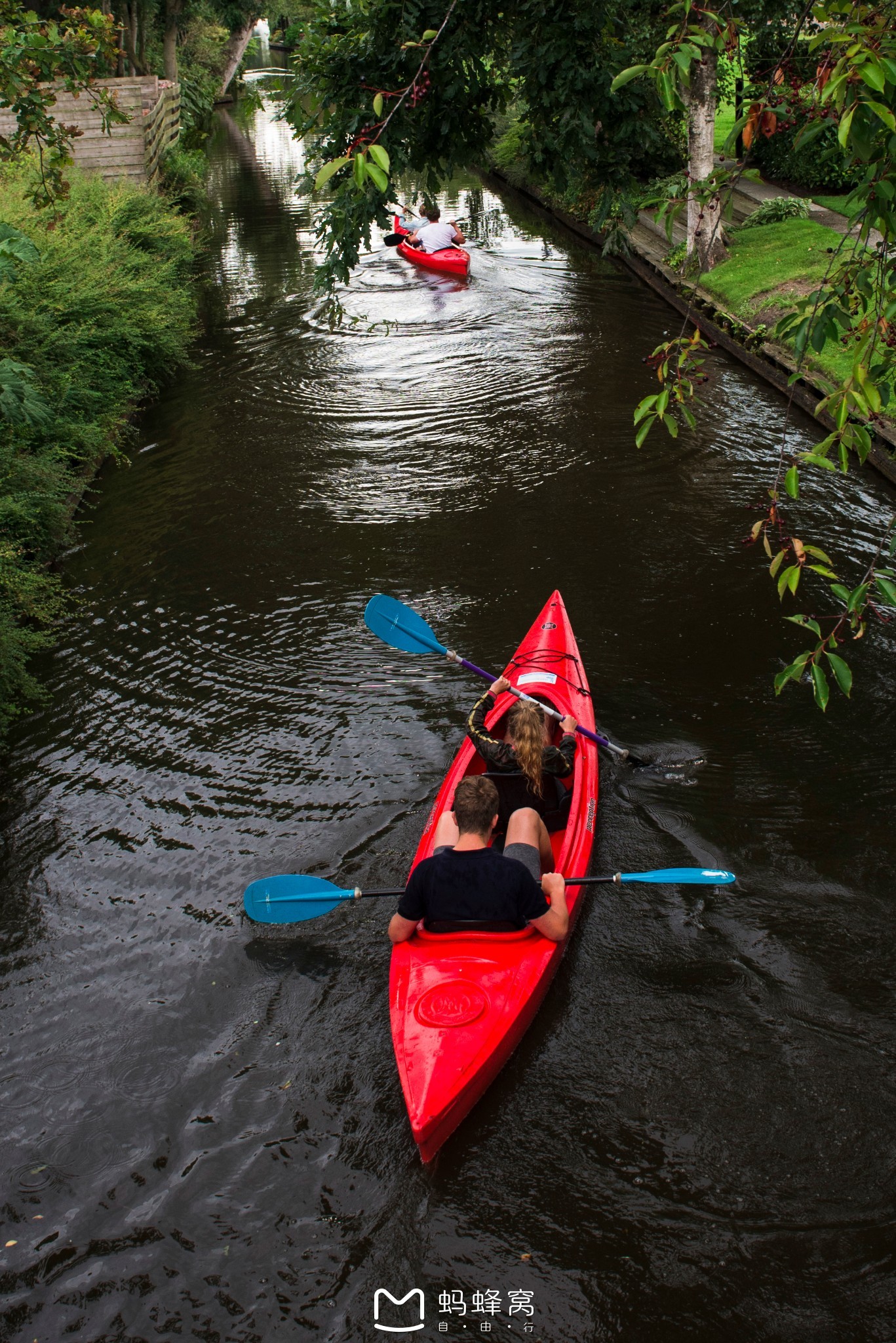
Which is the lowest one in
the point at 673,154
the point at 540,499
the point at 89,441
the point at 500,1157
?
the point at 500,1157

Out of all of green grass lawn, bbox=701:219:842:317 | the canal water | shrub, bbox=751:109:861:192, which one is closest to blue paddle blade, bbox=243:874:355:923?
the canal water

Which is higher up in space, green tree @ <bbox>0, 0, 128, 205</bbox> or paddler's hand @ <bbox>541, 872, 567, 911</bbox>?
green tree @ <bbox>0, 0, 128, 205</bbox>

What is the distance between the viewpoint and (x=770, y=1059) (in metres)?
4.36

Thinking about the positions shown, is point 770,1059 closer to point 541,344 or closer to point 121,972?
point 121,972

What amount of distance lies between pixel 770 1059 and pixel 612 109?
473 centimetres

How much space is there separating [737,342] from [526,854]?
1038 cm

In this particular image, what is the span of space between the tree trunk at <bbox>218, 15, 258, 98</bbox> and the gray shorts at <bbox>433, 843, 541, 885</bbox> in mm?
39273

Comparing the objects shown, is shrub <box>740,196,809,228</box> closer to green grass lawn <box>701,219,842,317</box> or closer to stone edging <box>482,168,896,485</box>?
green grass lawn <box>701,219,842,317</box>

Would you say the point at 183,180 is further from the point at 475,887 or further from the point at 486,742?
the point at 475,887

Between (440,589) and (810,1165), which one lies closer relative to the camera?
(810,1165)

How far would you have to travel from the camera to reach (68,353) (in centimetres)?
1073

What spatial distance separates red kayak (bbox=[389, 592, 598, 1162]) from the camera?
3951 millimetres

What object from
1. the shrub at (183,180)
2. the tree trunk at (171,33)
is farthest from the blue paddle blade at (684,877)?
the tree trunk at (171,33)

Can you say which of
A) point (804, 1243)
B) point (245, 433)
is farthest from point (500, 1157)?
point (245, 433)
